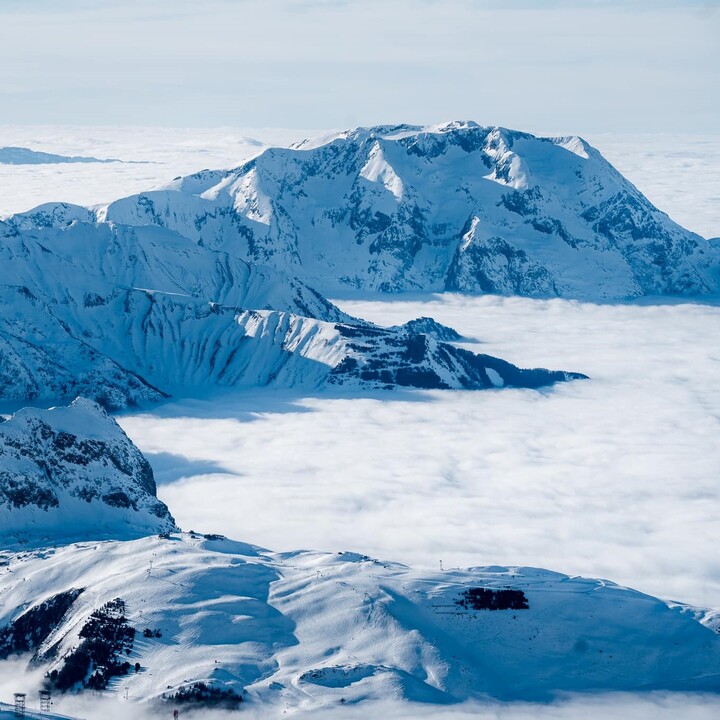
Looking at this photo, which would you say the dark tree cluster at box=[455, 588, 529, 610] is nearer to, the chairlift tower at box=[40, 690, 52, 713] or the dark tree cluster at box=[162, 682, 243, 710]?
the dark tree cluster at box=[162, 682, 243, 710]

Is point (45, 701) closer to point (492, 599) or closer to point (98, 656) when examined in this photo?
point (98, 656)

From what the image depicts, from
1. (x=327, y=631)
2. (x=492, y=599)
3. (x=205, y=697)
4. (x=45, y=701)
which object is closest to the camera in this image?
(x=205, y=697)

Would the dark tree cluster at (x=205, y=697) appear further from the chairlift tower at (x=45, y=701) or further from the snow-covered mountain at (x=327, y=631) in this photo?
the chairlift tower at (x=45, y=701)

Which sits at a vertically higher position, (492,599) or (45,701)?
(492,599)

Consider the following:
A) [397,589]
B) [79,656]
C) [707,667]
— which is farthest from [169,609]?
[707,667]

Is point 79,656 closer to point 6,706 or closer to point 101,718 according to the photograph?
point 101,718

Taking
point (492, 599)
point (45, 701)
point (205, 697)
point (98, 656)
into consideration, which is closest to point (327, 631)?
point (492, 599)

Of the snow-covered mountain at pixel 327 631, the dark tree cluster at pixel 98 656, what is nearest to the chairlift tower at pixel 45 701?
the dark tree cluster at pixel 98 656

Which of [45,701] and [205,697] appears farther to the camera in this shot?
[45,701]
